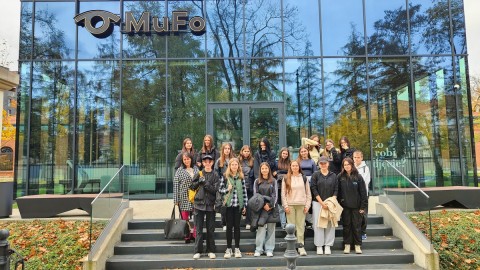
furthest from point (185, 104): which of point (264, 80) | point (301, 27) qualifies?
point (301, 27)

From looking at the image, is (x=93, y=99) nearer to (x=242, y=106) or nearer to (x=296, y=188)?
(x=242, y=106)

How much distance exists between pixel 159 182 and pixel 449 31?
39.8 feet

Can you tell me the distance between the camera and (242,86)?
13.7 meters

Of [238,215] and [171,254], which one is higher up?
[238,215]

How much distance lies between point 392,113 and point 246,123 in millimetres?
5469

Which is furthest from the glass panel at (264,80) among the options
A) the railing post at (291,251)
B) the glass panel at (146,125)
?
the railing post at (291,251)

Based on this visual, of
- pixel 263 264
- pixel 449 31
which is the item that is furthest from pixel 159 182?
pixel 449 31

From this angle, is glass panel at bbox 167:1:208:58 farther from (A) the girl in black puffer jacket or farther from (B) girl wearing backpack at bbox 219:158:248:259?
(A) the girl in black puffer jacket

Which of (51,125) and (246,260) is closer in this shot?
(246,260)

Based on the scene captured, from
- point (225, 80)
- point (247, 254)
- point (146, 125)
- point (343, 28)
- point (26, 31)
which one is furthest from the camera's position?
point (343, 28)

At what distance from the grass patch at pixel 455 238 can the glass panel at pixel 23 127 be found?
1245 centimetres

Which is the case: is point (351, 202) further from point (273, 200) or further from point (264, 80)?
point (264, 80)

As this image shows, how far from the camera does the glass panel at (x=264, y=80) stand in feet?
44.8

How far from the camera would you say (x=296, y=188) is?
7012mm
